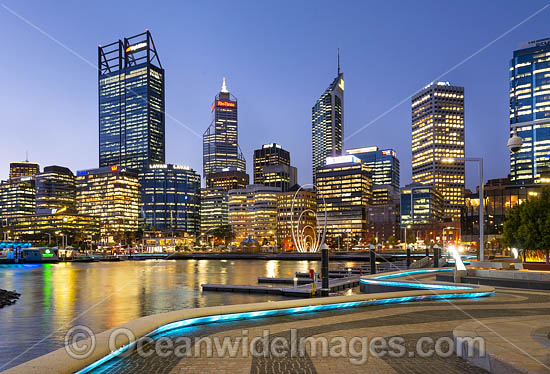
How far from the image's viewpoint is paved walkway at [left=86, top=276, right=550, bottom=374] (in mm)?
11258

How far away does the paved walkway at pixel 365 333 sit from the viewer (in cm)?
1126

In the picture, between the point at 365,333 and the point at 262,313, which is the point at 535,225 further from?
the point at 365,333

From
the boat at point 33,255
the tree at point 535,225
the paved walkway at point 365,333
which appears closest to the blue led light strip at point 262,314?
the paved walkway at point 365,333

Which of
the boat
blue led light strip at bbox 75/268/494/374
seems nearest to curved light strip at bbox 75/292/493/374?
blue led light strip at bbox 75/268/494/374

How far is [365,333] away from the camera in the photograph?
15344 millimetres

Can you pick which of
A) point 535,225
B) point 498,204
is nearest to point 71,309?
point 535,225

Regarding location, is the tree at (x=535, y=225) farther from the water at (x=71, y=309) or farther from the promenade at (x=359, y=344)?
the water at (x=71, y=309)

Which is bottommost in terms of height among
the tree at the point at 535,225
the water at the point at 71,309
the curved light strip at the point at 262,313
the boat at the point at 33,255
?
the boat at the point at 33,255

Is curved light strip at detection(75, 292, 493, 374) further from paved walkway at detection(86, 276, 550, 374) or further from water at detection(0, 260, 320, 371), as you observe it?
water at detection(0, 260, 320, 371)

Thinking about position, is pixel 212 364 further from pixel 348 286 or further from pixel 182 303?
pixel 348 286

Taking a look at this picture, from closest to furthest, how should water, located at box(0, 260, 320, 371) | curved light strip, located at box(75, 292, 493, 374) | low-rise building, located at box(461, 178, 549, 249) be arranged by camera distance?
1. curved light strip, located at box(75, 292, 493, 374)
2. water, located at box(0, 260, 320, 371)
3. low-rise building, located at box(461, 178, 549, 249)

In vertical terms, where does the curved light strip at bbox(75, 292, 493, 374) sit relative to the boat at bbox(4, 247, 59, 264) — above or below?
above

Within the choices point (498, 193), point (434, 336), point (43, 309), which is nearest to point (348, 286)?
point (43, 309)

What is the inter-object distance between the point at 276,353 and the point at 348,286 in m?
35.5
